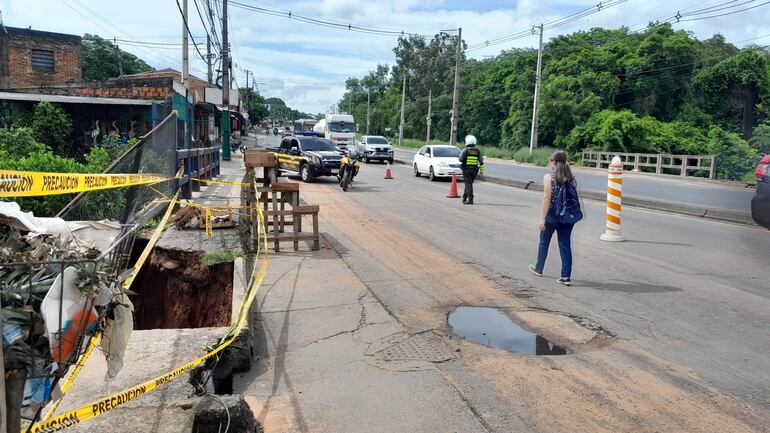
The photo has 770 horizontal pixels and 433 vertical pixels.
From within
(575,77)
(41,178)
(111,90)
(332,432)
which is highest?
(575,77)

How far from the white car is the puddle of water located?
18.8 meters

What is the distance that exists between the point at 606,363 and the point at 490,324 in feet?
4.44

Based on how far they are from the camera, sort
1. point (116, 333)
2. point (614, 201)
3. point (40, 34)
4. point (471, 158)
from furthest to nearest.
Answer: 1. point (40, 34)
2. point (471, 158)
3. point (614, 201)
4. point (116, 333)

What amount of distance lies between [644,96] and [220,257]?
54871 mm

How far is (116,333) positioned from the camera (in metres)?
3.18

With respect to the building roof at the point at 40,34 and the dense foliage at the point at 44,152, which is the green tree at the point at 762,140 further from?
the building roof at the point at 40,34

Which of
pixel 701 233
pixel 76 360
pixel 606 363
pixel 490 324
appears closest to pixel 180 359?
pixel 76 360

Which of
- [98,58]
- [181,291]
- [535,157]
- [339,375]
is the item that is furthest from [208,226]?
[98,58]

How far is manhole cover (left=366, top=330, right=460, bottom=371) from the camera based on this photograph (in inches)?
197

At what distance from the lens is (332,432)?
3.90 meters

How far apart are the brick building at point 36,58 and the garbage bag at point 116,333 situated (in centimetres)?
3578

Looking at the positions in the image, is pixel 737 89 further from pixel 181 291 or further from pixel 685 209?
pixel 181 291

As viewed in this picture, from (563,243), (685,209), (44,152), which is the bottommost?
(685,209)

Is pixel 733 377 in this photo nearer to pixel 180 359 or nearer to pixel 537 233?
pixel 180 359
